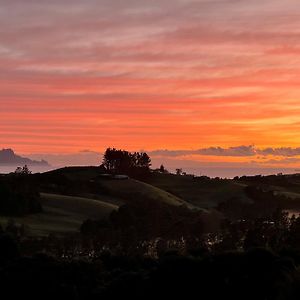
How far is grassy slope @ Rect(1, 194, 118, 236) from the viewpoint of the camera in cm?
10044

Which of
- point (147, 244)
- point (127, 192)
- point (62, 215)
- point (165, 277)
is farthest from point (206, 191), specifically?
point (165, 277)

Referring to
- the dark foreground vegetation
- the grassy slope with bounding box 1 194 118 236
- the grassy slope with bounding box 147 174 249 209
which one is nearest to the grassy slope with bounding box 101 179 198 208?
the dark foreground vegetation

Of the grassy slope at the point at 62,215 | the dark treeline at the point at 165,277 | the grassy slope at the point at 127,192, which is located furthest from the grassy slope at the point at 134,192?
the dark treeline at the point at 165,277

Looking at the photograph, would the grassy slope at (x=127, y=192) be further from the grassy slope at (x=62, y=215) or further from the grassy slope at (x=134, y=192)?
the grassy slope at (x=62, y=215)

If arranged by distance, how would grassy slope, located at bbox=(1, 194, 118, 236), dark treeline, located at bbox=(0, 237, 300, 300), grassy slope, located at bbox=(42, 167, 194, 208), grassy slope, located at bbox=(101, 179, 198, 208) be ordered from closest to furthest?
dark treeline, located at bbox=(0, 237, 300, 300), grassy slope, located at bbox=(1, 194, 118, 236), grassy slope, located at bbox=(42, 167, 194, 208), grassy slope, located at bbox=(101, 179, 198, 208)

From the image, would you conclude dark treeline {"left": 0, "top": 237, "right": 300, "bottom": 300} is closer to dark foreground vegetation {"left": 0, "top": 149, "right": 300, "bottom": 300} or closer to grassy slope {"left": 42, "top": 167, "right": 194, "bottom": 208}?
dark foreground vegetation {"left": 0, "top": 149, "right": 300, "bottom": 300}

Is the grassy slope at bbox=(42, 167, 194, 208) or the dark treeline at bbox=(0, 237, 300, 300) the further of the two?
the grassy slope at bbox=(42, 167, 194, 208)

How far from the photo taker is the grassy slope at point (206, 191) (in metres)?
168

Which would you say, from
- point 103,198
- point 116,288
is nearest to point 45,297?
point 116,288

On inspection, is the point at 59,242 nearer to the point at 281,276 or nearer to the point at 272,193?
the point at 281,276

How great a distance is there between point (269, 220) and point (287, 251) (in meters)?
64.7

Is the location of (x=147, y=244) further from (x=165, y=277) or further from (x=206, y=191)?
(x=206, y=191)

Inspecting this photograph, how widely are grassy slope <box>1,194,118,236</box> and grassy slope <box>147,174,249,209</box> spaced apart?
37191 mm

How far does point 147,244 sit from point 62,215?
119 ft
